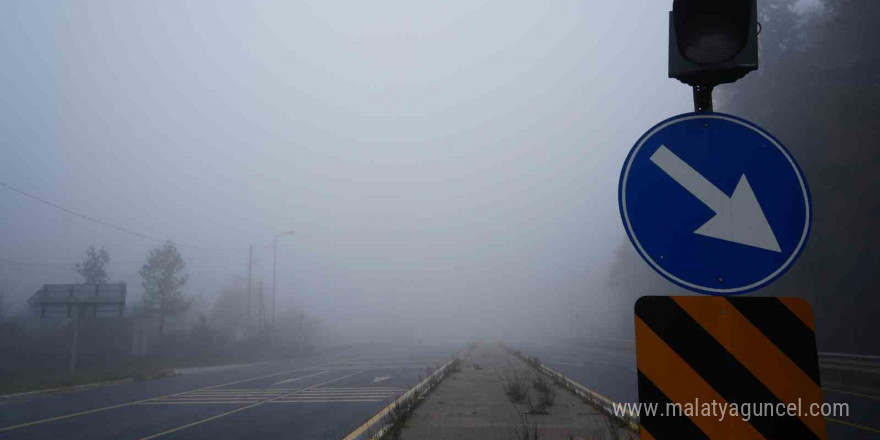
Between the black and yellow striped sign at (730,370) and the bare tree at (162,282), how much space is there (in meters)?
54.9

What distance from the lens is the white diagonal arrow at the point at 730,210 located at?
2844 mm

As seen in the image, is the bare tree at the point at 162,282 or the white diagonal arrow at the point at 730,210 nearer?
the white diagonal arrow at the point at 730,210

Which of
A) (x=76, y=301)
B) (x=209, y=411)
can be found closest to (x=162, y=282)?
(x=76, y=301)

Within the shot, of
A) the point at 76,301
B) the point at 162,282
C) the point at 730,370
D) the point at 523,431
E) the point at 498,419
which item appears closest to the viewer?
the point at 730,370

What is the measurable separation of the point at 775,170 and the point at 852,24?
36430 mm

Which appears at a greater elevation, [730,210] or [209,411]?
[730,210]

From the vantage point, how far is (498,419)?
449 inches

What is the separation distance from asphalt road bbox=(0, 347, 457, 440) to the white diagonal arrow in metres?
9.02

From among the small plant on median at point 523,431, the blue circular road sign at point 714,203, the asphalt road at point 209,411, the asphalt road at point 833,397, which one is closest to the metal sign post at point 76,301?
the asphalt road at point 209,411

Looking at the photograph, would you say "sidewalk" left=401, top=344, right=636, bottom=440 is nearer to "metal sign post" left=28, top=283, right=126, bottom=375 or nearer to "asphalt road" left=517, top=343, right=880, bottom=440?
"asphalt road" left=517, top=343, right=880, bottom=440

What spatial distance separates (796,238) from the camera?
9.17ft

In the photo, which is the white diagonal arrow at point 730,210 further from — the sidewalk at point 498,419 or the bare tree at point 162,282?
the bare tree at point 162,282

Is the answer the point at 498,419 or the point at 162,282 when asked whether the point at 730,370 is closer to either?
the point at 498,419

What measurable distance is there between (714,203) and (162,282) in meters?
55.4
